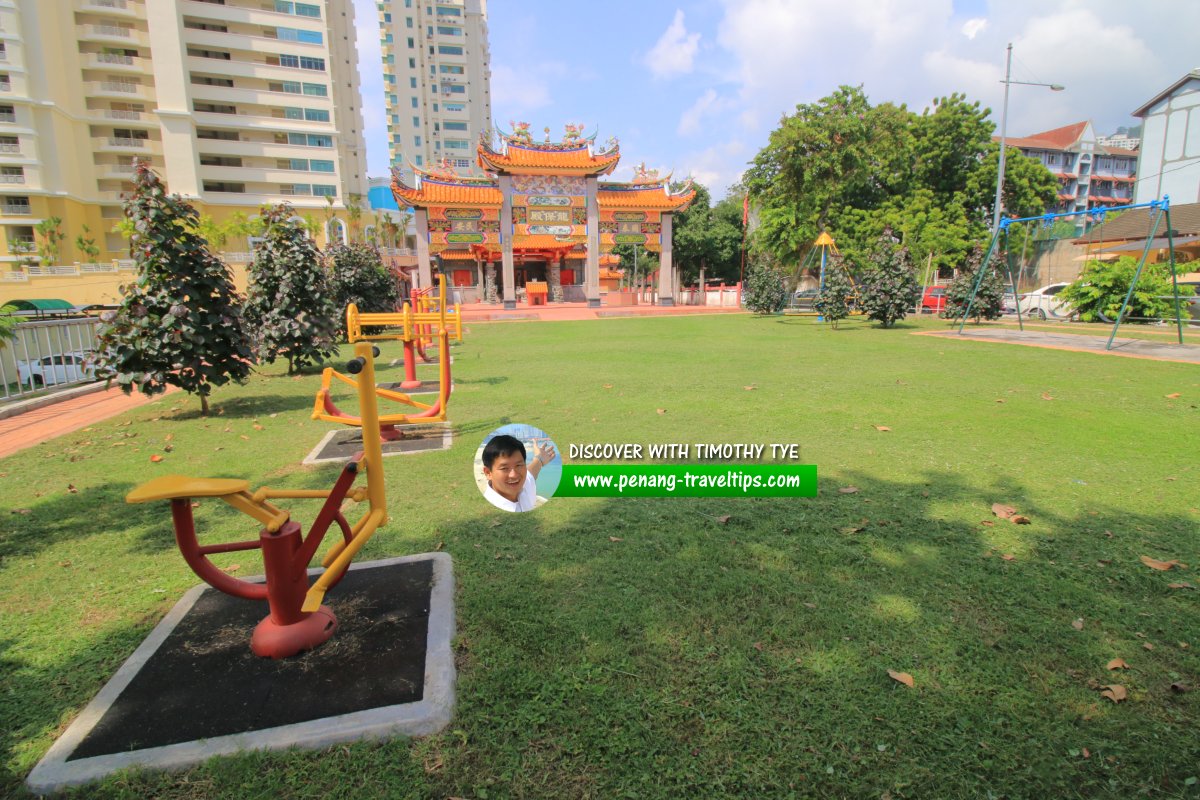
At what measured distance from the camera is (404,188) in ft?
101

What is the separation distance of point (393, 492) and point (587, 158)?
30.8m

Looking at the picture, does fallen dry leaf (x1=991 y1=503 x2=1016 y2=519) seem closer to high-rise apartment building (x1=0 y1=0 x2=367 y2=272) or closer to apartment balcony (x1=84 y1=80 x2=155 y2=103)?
high-rise apartment building (x1=0 y1=0 x2=367 y2=272)

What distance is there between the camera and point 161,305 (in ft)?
22.5

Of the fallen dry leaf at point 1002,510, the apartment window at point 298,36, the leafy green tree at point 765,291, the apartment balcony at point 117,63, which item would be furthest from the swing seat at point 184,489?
the apartment balcony at point 117,63

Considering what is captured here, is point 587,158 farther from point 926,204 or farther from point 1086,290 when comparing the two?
point 1086,290

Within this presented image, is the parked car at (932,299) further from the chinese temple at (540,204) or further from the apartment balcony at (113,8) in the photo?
the apartment balcony at (113,8)

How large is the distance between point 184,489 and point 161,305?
20.3 feet

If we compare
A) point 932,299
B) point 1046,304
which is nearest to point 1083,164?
point 932,299

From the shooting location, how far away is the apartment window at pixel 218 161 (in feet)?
155

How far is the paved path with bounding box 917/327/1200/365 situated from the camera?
36.1 ft

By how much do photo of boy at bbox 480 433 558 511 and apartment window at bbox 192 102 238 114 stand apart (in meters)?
57.2

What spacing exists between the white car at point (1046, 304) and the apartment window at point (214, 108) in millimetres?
54962

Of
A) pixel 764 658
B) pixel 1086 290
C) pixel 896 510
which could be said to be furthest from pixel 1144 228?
pixel 764 658

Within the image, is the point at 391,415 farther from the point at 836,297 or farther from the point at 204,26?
the point at 204,26
